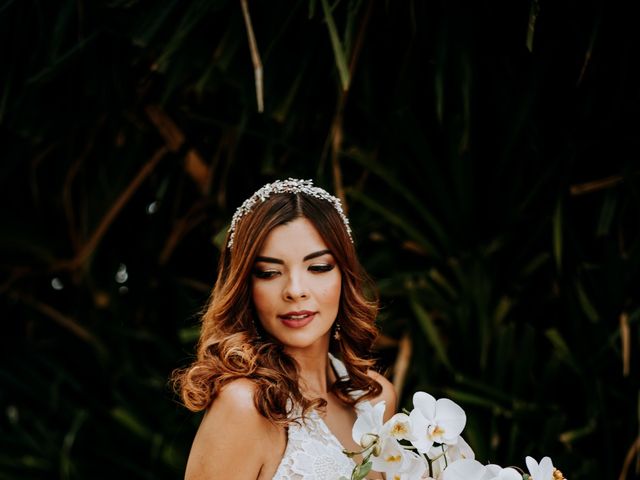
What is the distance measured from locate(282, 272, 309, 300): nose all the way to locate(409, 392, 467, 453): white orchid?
14.6 inches

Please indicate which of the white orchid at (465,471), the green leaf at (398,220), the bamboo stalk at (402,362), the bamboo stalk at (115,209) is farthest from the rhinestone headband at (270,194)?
the bamboo stalk at (115,209)

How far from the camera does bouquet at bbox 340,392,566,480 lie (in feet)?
4.83

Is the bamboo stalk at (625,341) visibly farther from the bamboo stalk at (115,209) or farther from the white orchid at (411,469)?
the bamboo stalk at (115,209)

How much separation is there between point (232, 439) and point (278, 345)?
26 cm

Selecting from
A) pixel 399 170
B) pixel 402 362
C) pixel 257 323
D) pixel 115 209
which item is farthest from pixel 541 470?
pixel 115 209

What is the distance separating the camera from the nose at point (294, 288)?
70.2 inches

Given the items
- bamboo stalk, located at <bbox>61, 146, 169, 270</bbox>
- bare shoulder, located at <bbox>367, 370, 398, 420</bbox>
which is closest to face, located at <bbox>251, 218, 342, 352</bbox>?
bare shoulder, located at <bbox>367, 370, 398, 420</bbox>

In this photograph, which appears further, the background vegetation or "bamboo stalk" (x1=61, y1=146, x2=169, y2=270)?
"bamboo stalk" (x1=61, y1=146, x2=169, y2=270)

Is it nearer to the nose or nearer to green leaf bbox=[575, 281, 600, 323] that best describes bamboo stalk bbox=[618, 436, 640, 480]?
green leaf bbox=[575, 281, 600, 323]

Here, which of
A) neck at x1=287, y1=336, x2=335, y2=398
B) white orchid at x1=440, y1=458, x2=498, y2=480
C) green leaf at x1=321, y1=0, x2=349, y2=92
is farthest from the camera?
green leaf at x1=321, y1=0, x2=349, y2=92

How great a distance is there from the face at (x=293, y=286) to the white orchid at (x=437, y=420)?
14.3 inches

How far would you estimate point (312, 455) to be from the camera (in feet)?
5.74

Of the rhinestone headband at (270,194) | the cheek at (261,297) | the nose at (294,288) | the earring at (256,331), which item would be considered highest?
the rhinestone headband at (270,194)

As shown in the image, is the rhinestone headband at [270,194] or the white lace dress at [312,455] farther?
the rhinestone headband at [270,194]
